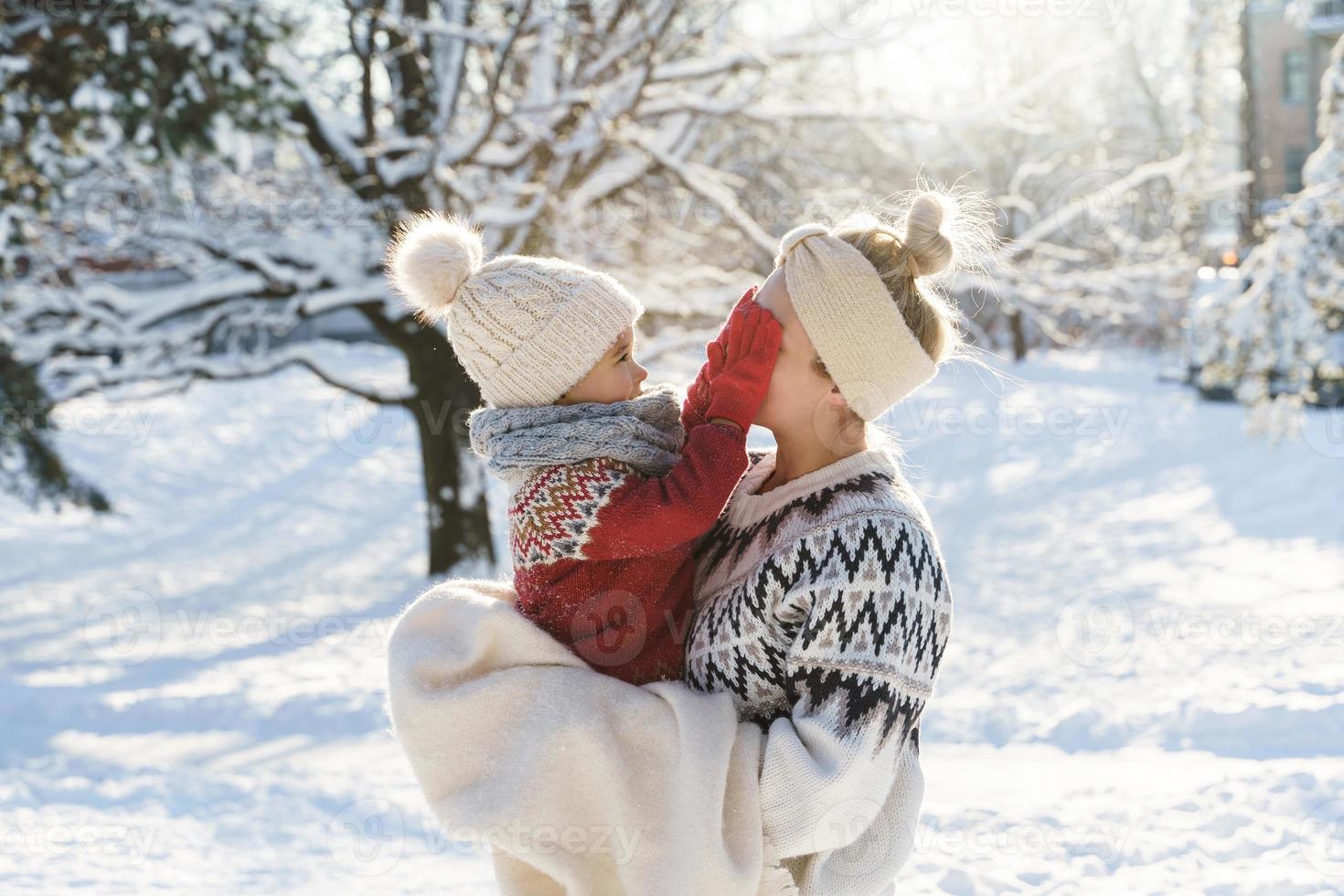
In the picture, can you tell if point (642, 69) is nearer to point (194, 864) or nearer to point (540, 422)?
point (194, 864)

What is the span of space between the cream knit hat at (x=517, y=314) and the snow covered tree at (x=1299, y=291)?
9090 mm

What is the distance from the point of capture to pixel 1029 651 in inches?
323

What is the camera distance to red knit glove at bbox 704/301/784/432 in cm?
207

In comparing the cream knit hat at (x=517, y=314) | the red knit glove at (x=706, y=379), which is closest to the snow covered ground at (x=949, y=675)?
the red knit glove at (x=706, y=379)

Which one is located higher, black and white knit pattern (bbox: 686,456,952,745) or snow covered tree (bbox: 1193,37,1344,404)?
black and white knit pattern (bbox: 686,456,952,745)

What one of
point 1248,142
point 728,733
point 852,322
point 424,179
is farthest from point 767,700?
point 1248,142

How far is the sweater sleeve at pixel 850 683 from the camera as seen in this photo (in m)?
1.87

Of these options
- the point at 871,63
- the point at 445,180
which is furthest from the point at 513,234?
the point at 871,63

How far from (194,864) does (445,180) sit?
4949mm

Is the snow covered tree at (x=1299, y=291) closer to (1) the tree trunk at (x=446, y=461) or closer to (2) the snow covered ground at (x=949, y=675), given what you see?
(2) the snow covered ground at (x=949, y=675)

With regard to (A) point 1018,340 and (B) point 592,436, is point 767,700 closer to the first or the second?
(B) point 592,436

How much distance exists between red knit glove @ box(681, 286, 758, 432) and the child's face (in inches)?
4.0

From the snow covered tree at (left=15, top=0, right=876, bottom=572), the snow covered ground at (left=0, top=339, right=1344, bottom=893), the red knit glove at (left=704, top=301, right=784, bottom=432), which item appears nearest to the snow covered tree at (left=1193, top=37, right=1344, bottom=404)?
the snow covered ground at (left=0, top=339, right=1344, bottom=893)

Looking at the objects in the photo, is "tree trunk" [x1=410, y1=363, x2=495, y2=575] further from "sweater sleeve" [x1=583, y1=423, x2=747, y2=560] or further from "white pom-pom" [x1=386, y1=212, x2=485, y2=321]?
"sweater sleeve" [x1=583, y1=423, x2=747, y2=560]
